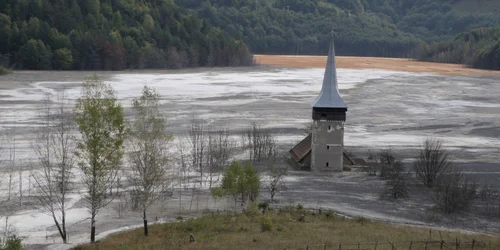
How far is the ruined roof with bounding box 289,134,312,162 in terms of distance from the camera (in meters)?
55.6

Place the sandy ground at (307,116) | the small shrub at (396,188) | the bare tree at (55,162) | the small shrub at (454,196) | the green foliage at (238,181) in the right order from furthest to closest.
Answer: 1. the small shrub at (396,188)
2. the small shrub at (454,196)
3. the sandy ground at (307,116)
4. the green foliage at (238,181)
5. the bare tree at (55,162)

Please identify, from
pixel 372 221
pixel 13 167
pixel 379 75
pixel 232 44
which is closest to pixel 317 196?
pixel 372 221

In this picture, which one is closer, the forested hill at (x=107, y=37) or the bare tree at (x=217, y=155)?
the bare tree at (x=217, y=155)

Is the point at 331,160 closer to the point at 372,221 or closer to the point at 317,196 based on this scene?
the point at 317,196

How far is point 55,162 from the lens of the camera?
50.6 m

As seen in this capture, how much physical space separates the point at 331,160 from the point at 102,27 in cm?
9991

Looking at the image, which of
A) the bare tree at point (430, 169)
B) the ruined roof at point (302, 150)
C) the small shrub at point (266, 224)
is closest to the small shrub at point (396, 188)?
the bare tree at point (430, 169)

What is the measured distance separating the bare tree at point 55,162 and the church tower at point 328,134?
1684 cm

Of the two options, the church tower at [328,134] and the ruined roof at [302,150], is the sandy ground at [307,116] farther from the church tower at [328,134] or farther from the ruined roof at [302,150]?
the ruined roof at [302,150]

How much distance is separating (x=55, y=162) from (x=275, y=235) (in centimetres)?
2082

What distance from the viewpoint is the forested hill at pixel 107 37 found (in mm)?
130625

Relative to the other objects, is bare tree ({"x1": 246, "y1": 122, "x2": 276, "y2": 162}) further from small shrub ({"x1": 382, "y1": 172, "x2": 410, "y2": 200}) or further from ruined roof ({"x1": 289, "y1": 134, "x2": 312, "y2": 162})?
small shrub ({"x1": 382, "y1": 172, "x2": 410, "y2": 200})

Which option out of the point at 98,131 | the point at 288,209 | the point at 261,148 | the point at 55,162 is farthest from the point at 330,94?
the point at 98,131

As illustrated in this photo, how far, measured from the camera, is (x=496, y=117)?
87.2m
